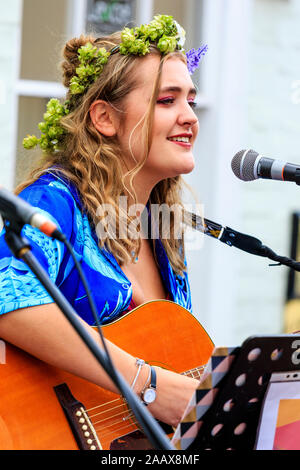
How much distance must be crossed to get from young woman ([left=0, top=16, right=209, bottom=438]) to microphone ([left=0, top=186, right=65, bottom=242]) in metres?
0.52

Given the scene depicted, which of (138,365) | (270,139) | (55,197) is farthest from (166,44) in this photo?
(270,139)

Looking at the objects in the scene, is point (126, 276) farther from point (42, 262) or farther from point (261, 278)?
point (261, 278)

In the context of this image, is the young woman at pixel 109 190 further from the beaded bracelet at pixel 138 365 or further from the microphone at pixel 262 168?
the microphone at pixel 262 168

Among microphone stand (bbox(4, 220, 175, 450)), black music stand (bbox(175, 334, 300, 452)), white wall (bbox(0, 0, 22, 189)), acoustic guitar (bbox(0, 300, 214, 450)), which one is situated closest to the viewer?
microphone stand (bbox(4, 220, 175, 450))

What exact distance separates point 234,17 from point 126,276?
3.32 m

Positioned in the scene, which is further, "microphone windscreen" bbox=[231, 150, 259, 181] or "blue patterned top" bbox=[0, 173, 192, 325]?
"microphone windscreen" bbox=[231, 150, 259, 181]

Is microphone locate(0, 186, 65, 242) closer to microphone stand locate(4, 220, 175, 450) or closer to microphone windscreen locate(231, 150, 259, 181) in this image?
microphone stand locate(4, 220, 175, 450)

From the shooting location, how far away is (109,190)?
7.64ft

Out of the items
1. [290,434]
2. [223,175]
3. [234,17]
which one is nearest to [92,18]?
[234,17]

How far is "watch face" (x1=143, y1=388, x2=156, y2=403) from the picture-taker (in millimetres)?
1973

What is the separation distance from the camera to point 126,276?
2.36m

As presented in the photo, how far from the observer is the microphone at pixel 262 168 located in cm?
203

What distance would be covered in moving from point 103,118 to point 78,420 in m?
1.09

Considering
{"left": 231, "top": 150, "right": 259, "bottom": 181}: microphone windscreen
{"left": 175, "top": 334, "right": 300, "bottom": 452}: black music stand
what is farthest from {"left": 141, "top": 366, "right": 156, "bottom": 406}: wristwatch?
{"left": 231, "top": 150, "right": 259, "bottom": 181}: microphone windscreen
